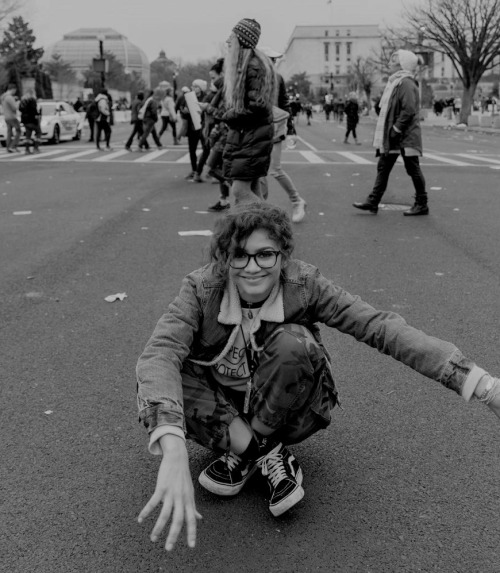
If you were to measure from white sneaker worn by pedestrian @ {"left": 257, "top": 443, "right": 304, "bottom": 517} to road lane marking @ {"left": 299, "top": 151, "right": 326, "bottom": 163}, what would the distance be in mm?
15115

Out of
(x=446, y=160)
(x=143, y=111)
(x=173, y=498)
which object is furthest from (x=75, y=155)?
(x=173, y=498)

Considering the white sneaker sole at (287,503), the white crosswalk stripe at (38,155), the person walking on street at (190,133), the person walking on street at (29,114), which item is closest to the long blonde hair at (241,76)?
the white sneaker sole at (287,503)

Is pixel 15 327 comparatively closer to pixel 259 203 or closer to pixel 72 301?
pixel 72 301

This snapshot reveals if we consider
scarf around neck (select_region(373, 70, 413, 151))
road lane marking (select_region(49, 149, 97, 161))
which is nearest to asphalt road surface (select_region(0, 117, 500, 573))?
scarf around neck (select_region(373, 70, 413, 151))

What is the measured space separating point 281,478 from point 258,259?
2.59ft

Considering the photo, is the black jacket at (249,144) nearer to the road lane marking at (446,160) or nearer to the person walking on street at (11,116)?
the road lane marking at (446,160)

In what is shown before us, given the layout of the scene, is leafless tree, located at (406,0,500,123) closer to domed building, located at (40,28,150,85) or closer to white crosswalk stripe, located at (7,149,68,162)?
white crosswalk stripe, located at (7,149,68,162)

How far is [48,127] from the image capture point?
24.5 meters

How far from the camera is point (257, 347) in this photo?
2.67 metres

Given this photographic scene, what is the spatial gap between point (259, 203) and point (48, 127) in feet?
76.3

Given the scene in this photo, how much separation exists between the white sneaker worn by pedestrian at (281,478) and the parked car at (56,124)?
22.8 metres

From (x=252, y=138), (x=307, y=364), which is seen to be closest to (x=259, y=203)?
(x=307, y=364)

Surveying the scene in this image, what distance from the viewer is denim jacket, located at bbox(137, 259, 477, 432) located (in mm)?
2273

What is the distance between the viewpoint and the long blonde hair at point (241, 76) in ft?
22.2
